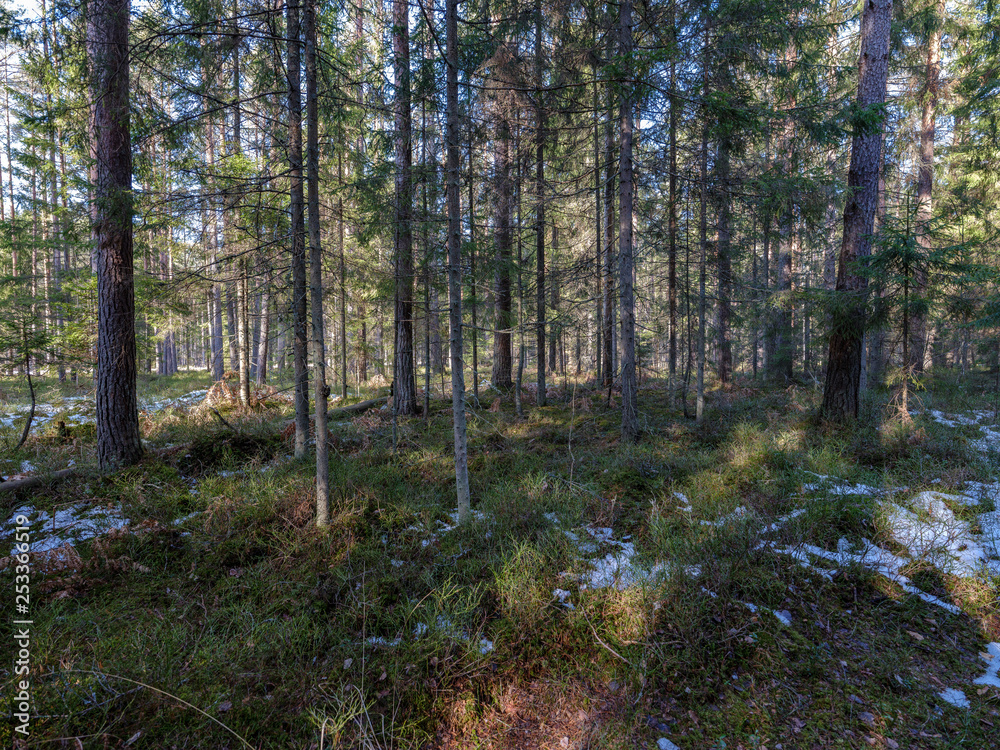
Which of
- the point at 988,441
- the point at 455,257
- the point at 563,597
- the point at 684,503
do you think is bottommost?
the point at 563,597

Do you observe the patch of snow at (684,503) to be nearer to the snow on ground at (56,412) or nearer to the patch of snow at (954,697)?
the patch of snow at (954,697)

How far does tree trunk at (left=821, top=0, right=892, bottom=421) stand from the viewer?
7.62m

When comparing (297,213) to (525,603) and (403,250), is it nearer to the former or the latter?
(403,250)

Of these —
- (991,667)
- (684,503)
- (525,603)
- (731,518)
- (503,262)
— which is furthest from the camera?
(503,262)

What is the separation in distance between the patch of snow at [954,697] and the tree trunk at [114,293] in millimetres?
10084

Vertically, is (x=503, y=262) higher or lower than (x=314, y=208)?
higher

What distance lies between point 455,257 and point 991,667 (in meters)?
5.96

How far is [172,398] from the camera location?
14.9m

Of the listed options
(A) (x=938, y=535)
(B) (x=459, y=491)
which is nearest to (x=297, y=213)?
(B) (x=459, y=491)

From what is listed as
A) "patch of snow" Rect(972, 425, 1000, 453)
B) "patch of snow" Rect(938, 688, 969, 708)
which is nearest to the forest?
"patch of snow" Rect(938, 688, 969, 708)

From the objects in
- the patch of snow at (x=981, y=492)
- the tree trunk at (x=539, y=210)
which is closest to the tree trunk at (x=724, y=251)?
the tree trunk at (x=539, y=210)

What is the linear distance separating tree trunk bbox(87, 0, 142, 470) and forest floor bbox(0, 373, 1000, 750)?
1.86 feet

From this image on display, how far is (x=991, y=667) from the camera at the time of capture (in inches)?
117

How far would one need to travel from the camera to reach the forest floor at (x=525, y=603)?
270cm
